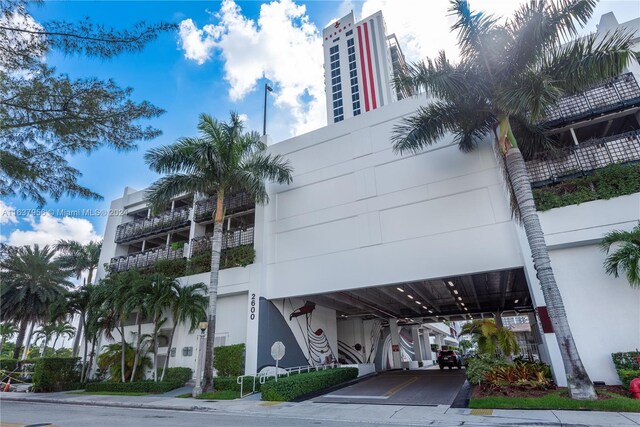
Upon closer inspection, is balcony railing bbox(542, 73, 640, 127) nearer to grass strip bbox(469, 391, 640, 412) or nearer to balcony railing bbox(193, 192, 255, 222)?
grass strip bbox(469, 391, 640, 412)

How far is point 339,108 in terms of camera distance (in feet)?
177

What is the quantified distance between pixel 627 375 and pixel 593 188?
19.3 ft

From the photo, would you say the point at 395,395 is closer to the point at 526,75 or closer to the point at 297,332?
the point at 297,332

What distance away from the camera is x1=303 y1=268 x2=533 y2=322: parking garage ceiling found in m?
17.6

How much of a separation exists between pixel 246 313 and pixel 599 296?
14.1 metres

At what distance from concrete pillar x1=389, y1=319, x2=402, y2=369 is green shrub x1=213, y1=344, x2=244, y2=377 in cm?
1635

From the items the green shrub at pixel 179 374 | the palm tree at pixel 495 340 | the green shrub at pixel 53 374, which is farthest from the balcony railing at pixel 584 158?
the green shrub at pixel 53 374

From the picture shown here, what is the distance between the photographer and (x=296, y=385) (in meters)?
12.8

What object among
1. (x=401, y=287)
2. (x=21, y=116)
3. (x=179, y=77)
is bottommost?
(x=401, y=287)

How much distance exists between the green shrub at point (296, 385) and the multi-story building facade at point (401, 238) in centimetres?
248

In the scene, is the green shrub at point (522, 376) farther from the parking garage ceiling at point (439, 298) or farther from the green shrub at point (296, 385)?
the green shrub at point (296, 385)

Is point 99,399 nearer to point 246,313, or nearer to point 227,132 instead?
point 246,313

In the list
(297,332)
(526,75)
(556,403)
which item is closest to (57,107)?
(526,75)

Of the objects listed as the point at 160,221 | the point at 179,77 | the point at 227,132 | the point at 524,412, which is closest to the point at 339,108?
the point at 160,221
